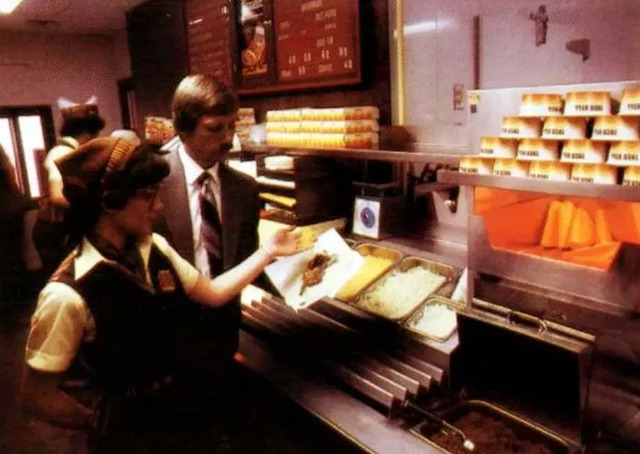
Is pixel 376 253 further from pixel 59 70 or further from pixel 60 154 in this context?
pixel 59 70

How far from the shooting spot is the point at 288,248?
1.98m

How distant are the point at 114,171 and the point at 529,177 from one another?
1209 millimetres

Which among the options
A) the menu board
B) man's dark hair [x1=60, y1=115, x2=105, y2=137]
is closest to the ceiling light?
man's dark hair [x1=60, y1=115, x2=105, y2=137]

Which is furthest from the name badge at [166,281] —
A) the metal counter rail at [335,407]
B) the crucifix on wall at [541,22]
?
the crucifix on wall at [541,22]

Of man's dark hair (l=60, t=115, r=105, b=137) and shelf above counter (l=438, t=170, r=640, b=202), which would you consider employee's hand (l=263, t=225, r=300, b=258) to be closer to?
shelf above counter (l=438, t=170, r=640, b=202)

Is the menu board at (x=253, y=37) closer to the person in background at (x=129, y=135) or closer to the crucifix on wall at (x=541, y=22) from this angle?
the person in background at (x=129, y=135)

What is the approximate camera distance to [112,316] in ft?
4.63

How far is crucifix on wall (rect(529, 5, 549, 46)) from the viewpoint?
246 cm

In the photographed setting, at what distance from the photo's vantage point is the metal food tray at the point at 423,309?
2182 millimetres

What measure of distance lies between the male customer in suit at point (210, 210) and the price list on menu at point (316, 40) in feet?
5.28

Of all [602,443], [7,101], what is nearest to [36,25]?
[7,101]

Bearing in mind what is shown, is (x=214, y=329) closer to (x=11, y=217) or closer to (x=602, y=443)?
(x=602, y=443)

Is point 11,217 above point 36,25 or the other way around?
the other way around

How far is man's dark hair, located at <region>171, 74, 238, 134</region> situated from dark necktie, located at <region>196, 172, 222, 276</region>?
0.23 meters
